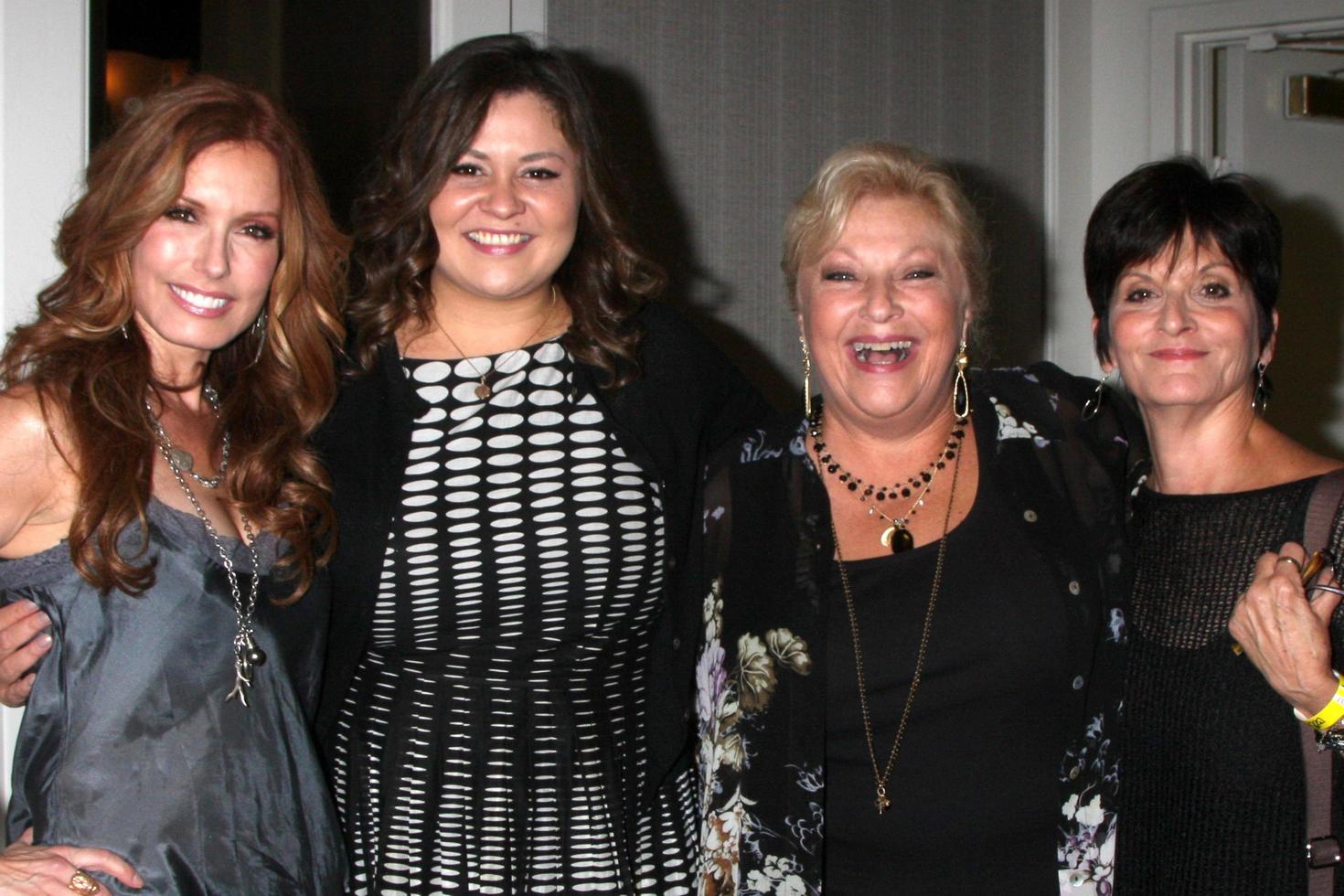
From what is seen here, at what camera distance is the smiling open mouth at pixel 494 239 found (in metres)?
1.97

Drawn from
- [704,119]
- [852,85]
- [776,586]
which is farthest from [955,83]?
[776,586]

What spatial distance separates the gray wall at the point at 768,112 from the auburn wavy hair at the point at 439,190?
72 cm

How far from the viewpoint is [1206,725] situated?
1.75m

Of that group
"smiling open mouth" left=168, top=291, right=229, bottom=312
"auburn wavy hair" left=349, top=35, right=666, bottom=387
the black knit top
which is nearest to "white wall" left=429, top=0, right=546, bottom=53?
"auburn wavy hair" left=349, top=35, right=666, bottom=387

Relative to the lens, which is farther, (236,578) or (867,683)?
(867,683)

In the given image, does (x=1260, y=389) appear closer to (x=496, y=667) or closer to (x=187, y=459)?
(x=496, y=667)

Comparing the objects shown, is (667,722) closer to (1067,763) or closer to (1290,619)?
(1067,763)

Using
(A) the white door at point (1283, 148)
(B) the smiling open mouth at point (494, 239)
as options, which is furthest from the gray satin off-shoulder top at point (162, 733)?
(A) the white door at point (1283, 148)

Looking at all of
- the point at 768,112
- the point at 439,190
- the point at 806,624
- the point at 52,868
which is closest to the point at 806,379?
the point at 806,624

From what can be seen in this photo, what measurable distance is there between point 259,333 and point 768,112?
187 cm

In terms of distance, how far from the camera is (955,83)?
4.10 metres

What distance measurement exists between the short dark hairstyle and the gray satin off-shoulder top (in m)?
1.31

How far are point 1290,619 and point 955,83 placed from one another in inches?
111

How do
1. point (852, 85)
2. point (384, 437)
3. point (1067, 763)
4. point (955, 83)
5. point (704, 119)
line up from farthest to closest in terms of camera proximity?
point (955, 83), point (852, 85), point (704, 119), point (384, 437), point (1067, 763)
